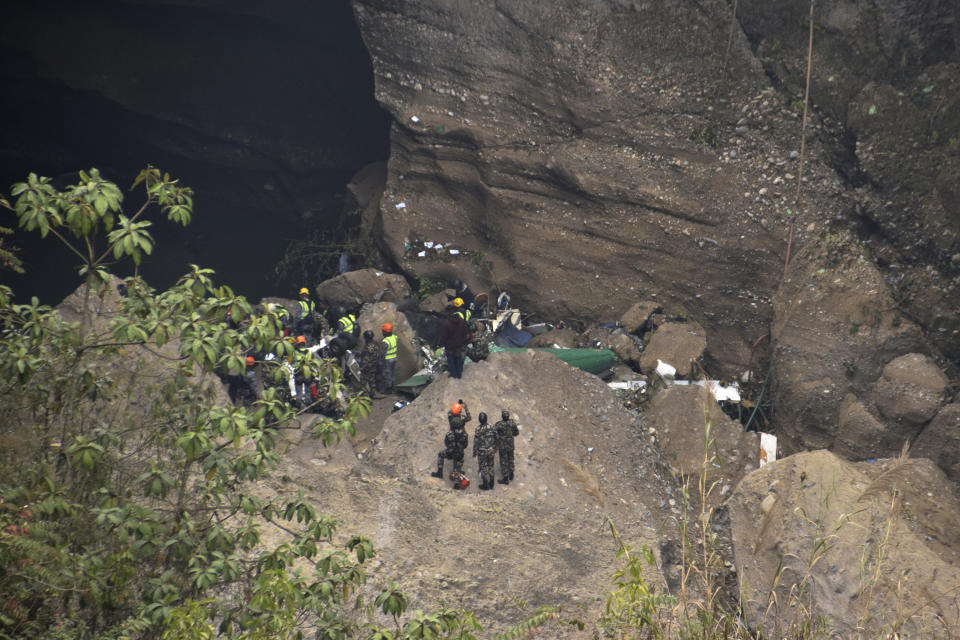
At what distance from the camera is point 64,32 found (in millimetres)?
14812

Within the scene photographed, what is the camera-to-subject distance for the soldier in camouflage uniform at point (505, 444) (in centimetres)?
784

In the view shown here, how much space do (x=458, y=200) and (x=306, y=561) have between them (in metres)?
8.87

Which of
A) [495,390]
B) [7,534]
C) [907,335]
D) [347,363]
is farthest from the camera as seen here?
[347,363]

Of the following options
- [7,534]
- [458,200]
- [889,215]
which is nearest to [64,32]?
[458,200]

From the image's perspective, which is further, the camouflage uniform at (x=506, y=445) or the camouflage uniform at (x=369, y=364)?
the camouflage uniform at (x=369, y=364)

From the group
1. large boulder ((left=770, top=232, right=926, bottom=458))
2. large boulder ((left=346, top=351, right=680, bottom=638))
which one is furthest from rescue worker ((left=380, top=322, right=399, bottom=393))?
large boulder ((left=770, top=232, right=926, bottom=458))

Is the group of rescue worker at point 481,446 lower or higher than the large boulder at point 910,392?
lower

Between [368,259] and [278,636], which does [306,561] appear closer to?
[278,636]

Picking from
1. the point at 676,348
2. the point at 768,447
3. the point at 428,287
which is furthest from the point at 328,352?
the point at 768,447

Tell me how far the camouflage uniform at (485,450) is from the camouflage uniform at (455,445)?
163 mm

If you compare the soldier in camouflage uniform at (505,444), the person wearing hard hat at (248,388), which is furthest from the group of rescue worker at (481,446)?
the person wearing hard hat at (248,388)

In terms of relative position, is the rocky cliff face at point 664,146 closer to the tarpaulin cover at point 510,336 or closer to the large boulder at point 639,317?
the large boulder at point 639,317

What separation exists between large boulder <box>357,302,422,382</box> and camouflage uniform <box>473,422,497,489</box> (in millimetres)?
3844

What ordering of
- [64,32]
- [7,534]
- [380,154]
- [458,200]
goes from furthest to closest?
[380,154] → [64,32] → [458,200] → [7,534]
